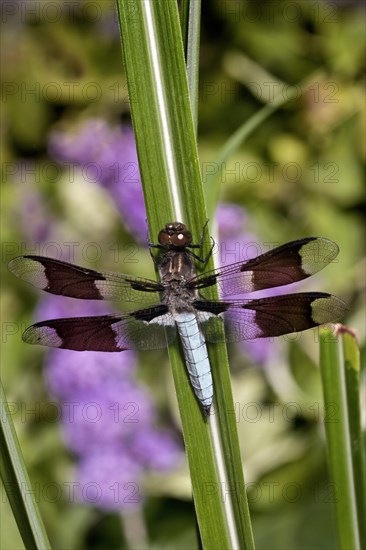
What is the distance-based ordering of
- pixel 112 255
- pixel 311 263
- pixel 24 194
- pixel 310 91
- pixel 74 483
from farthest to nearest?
pixel 310 91 → pixel 24 194 → pixel 112 255 → pixel 74 483 → pixel 311 263

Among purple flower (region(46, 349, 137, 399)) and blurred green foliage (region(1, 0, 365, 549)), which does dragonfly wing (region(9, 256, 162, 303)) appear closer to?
purple flower (region(46, 349, 137, 399))

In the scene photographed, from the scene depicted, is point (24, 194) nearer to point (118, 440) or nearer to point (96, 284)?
point (118, 440)

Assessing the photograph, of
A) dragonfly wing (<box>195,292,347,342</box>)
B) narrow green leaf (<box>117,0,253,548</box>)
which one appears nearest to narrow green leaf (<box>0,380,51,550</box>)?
narrow green leaf (<box>117,0,253,548</box>)

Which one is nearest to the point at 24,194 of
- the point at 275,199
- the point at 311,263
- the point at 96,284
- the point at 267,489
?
the point at 275,199

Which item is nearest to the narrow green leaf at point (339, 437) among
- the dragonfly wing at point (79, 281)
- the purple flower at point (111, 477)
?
the dragonfly wing at point (79, 281)

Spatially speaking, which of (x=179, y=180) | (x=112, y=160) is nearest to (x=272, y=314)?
(x=179, y=180)

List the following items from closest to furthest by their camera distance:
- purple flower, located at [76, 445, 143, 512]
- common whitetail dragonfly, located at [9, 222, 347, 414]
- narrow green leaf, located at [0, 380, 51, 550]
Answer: narrow green leaf, located at [0, 380, 51, 550], common whitetail dragonfly, located at [9, 222, 347, 414], purple flower, located at [76, 445, 143, 512]

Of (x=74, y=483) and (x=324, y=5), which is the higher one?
(x=324, y=5)
